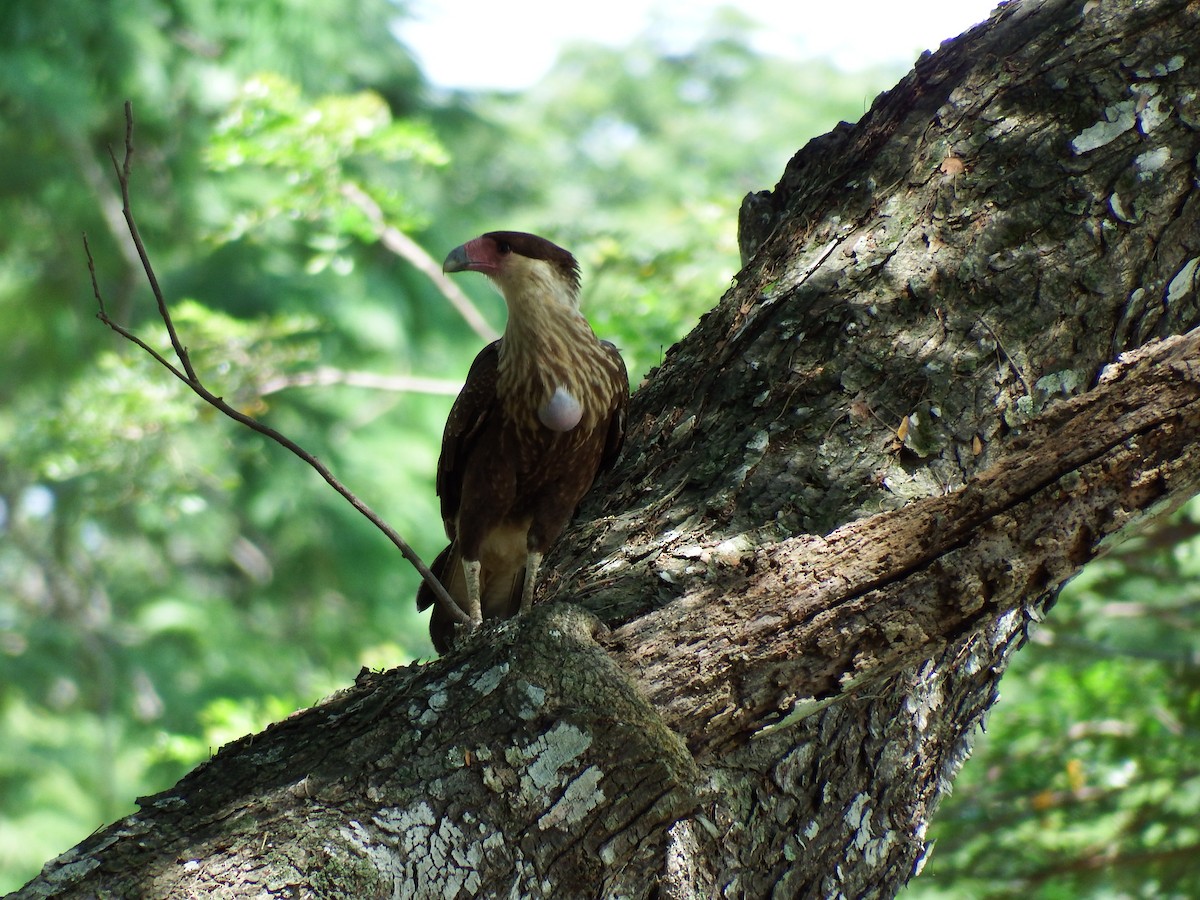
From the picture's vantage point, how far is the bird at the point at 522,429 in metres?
3.46

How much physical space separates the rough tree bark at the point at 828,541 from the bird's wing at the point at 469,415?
2.41ft

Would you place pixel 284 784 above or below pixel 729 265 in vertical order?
below

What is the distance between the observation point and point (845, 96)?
65.2 ft

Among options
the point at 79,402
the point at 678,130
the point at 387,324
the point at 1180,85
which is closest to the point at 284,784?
the point at 1180,85

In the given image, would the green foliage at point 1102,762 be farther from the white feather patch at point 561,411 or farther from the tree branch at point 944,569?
the tree branch at point 944,569

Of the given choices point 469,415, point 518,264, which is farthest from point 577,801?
point 518,264

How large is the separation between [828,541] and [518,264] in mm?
2078

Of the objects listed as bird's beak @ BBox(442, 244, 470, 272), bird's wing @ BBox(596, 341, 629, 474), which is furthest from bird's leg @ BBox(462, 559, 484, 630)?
bird's beak @ BBox(442, 244, 470, 272)

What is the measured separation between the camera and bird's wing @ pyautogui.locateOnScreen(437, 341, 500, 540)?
3.64m

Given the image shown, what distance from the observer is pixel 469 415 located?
366 centimetres

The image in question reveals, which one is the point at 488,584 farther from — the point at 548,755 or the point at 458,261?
the point at 548,755

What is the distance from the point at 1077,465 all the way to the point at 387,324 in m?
8.11

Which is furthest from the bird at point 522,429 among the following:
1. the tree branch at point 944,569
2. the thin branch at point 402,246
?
the thin branch at point 402,246

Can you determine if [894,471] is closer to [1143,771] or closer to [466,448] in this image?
[466,448]
